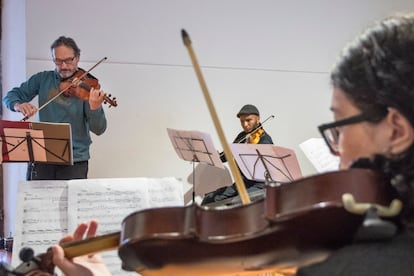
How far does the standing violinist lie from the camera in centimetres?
329

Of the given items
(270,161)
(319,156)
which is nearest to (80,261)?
(319,156)

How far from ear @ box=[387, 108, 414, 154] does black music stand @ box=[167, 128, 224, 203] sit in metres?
2.49

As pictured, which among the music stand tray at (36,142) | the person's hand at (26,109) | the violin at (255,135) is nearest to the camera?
the music stand tray at (36,142)

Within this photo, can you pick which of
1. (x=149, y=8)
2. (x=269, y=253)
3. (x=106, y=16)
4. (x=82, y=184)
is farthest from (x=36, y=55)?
(x=269, y=253)

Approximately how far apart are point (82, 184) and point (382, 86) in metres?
1.05

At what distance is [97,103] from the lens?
129 inches

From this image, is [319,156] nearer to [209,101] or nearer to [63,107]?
[209,101]

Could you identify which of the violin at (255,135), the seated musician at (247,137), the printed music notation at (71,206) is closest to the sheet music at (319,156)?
the printed music notation at (71,206)

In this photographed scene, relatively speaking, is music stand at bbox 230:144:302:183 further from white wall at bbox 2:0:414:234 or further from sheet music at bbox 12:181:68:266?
sheet music at bbox 12:181:68:266

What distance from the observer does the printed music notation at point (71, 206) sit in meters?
1.42

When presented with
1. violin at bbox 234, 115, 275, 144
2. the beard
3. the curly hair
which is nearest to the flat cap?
violin at bbox 234, 115, 275, 144

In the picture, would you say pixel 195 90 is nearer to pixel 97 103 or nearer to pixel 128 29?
pixel 128 29

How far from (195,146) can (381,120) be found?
268 cm

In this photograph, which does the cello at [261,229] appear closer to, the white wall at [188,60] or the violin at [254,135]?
the violin at [254,135]
